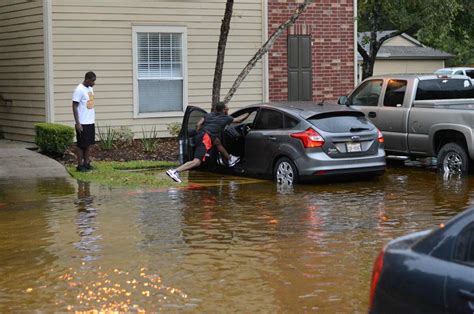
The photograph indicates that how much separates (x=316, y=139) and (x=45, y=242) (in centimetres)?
538

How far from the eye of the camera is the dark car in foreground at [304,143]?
1359 cm

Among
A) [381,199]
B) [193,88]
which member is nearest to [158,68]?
[193,88]

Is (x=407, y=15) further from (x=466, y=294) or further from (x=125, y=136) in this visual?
(x=466, y=294)

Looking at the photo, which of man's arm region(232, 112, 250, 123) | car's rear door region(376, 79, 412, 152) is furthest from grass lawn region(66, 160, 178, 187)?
car's rear door region(376, 79, 412, 152)

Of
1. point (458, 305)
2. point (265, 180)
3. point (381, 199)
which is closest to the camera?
point (458, 305)

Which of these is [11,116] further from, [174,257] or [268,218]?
[174,257]

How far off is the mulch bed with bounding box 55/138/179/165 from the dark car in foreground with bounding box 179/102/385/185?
255 cm

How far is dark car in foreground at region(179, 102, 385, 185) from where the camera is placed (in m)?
13.6

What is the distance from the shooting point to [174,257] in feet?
28.7

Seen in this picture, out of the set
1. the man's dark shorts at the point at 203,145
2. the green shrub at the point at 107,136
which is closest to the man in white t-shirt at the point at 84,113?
the man's dark shorts at the point at 203,145

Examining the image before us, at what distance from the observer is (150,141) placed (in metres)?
18.4

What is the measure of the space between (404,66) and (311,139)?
3909 centimetres

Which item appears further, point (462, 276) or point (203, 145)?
point (203, 145)

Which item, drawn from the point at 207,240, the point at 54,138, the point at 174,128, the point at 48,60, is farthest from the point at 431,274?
the point at 174,128
